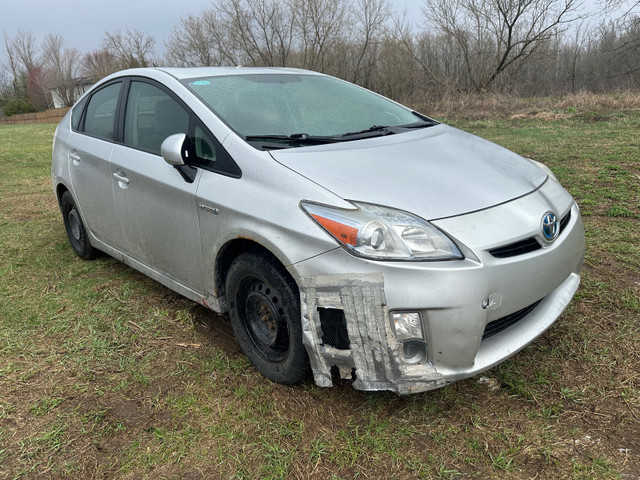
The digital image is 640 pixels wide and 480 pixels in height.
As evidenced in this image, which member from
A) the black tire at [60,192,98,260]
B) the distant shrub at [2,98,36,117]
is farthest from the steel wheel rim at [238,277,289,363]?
the distant shrub at [2,98,36,117]

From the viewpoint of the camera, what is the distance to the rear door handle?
3.22 meters

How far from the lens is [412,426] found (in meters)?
2.23

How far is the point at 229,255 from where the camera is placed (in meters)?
2.63

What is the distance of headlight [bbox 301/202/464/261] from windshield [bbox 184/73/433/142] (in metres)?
0.78

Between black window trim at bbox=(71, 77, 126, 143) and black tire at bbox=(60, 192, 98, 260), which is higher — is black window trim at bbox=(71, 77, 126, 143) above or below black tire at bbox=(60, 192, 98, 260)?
above

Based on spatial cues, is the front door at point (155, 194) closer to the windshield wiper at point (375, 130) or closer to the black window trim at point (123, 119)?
the black window trim at point (123, 119)

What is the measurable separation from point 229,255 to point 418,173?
1064 millimetres

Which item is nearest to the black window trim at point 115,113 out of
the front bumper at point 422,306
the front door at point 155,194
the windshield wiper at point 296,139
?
the front door at point 155,194

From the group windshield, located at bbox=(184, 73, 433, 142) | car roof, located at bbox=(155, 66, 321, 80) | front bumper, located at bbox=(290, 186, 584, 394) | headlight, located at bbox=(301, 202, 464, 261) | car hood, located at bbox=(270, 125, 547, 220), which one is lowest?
front bumper, located at bbox=(290, 186, 584, 394)

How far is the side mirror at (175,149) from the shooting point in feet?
8.56

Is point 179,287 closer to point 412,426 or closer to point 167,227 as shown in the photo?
point 167,227

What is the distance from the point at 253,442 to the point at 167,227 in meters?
1.37

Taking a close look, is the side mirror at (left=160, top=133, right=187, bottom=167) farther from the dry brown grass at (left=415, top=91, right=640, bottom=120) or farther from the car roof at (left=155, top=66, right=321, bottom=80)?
the dry brown grass at (left=415, top=91, right=640, bottom=120)

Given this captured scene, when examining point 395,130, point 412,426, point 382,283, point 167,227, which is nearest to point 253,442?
point 412,426
